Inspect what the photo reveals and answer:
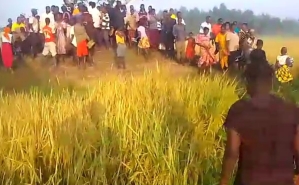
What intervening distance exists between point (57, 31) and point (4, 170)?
1106mm

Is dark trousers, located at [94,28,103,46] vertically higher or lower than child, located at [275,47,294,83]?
higher

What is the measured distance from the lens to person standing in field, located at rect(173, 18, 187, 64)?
3.48 m

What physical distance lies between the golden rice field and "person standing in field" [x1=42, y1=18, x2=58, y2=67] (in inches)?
9.1

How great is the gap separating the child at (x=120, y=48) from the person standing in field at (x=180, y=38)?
1.22 feet

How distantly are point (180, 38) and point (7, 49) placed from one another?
1191 millimetres

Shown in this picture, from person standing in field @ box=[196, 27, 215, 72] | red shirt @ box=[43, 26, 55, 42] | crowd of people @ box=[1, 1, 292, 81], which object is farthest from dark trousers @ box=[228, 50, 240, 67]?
red shirt @ box=[43, 26, 55, 42]

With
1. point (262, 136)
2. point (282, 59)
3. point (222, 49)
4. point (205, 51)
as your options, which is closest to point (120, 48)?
point (205, 51)

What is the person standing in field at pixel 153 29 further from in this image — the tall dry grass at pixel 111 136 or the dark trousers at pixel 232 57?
the dark trousers at pixel 232 57

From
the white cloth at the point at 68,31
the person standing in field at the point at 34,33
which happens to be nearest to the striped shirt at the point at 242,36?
the white cloth at the point at 68,31

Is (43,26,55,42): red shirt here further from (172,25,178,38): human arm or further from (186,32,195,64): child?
(186,32,195,64): child

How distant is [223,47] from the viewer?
3.56 meters

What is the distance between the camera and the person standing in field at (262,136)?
1663mm

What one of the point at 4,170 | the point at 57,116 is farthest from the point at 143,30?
the point at 4,170

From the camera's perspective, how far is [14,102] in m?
3.07
